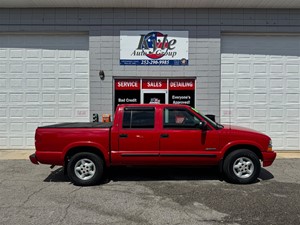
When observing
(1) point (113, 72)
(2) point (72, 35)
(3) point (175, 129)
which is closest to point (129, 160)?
(3) point (175, 129)

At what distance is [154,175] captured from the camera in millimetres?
6984

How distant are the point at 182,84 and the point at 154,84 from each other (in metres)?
1.04

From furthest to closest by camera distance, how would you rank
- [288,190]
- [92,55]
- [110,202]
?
[92,55]
[288,190]
[110,202]

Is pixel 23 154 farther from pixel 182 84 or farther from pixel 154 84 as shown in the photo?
pixel 182 84

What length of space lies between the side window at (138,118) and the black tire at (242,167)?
186cm

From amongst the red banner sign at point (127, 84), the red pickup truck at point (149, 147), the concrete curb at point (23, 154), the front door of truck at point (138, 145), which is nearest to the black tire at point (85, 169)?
the red pickup truck at point (149, 147)

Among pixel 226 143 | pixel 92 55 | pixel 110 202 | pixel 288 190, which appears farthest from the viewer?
pixel 92 55

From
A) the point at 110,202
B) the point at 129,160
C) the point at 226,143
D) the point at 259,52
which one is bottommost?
the point at 110,202

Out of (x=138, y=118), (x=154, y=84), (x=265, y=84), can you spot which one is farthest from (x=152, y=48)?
(x=138, y=118)

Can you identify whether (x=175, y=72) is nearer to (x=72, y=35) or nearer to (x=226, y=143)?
(x=72, y=35)

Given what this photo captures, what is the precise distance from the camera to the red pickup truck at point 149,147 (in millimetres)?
6148

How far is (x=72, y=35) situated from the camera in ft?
35.1

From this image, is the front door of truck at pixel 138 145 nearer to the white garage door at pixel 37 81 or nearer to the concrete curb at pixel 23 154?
the concrete curb at pixel 23 154

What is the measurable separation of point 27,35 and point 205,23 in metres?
6.59
